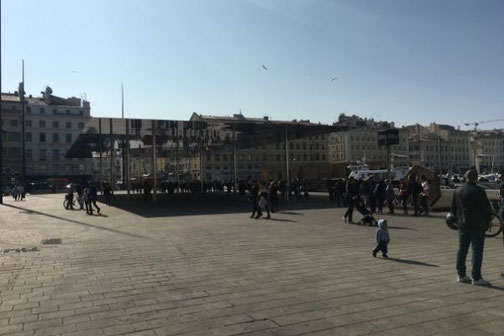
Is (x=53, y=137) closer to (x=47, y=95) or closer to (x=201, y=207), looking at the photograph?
(x=47, y=95)

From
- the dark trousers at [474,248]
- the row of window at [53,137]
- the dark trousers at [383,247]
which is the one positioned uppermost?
the row of window at [53,137]

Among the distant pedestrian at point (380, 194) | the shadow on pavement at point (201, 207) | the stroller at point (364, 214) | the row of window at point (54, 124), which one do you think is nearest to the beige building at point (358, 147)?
the row of window at point (54, 124)

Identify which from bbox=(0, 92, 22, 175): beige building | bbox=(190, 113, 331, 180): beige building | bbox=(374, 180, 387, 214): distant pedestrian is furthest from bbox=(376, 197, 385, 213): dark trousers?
bbox=(0, 92, 22, 175): beige building

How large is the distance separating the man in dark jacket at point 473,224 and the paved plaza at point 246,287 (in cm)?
28

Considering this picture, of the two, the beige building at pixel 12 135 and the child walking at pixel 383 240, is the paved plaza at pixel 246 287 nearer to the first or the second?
the child walking at pixel 383 240

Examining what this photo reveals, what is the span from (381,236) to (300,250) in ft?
6.38

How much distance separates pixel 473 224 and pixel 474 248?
34cm

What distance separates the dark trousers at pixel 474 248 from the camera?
7301mm

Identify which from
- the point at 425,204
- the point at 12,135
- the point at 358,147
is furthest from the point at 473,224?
the point at 358,147

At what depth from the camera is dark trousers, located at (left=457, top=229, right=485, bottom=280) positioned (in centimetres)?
730

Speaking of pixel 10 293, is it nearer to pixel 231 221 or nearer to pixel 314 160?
pixel 231 221

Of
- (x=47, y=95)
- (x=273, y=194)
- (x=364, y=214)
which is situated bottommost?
(x=364, y=214)

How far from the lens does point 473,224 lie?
290 inches

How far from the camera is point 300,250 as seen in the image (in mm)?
11016
